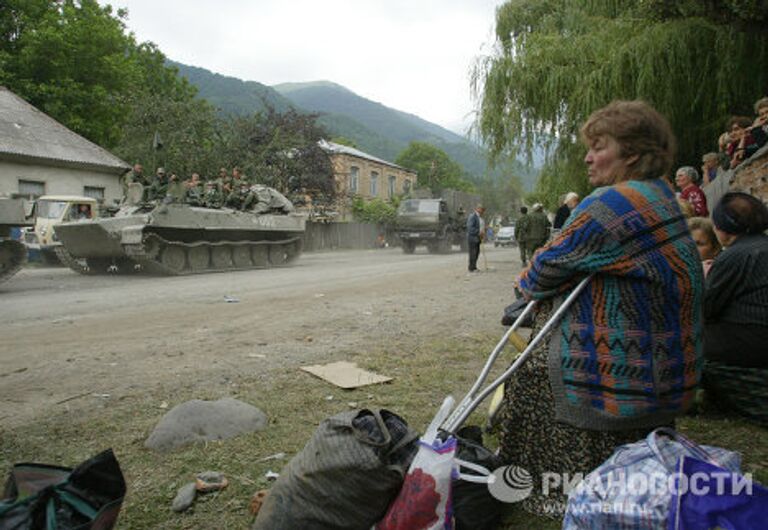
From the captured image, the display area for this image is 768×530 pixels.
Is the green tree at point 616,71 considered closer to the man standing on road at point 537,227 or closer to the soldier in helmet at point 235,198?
the man standing on road at point 537,227

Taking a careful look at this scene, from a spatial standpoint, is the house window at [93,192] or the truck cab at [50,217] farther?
the house window at [93,192]

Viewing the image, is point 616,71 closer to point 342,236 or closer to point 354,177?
point 342,236

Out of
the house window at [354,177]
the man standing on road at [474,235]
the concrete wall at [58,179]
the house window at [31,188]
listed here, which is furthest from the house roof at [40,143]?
the house window at [354,177]

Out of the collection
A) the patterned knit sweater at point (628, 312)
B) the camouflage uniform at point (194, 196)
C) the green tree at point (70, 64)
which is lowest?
the patterned knit sweater at point (628, 312)

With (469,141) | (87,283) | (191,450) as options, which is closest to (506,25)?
(469,141)

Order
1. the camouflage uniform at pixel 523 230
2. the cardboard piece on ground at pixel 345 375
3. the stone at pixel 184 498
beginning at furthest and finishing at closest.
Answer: the camouflage uniform at pixel 523 230 → the cardboard piece on ground at pixel 345 375 → the stone at pixel 184 498

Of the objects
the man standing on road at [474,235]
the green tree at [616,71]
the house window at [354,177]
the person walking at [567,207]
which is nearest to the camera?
the green tree at [616,71]

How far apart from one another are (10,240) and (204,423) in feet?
33.7

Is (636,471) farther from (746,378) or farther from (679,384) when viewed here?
(746,378)

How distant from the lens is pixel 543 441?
2.50 m

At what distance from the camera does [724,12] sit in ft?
26.3

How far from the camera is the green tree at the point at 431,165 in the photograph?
7900 cm

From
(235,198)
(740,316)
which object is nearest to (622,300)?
(740,316)

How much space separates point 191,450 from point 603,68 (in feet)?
34.1
